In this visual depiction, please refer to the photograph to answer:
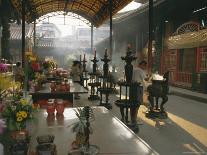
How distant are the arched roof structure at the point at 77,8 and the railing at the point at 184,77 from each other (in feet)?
16.8

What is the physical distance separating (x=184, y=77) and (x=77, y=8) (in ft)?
29.4

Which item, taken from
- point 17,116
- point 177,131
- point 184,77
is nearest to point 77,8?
point 184,77

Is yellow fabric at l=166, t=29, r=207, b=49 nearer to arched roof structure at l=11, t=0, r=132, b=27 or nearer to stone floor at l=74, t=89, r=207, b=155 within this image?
arched roof structure at l=11, t=0, r=132, b=27

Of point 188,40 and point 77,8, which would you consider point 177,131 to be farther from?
point 77,8

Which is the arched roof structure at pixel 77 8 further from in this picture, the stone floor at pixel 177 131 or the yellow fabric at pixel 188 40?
the stone floor at pixel 177 131

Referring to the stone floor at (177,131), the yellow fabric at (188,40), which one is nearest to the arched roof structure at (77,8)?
the yellow fabric at (188,40)

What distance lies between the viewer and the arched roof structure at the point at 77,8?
59.5ft

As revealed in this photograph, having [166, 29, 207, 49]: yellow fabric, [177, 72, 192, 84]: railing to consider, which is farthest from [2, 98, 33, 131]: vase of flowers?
[177, 72, 192, 84]: railing

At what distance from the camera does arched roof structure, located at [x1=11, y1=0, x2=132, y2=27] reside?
18.1 metres

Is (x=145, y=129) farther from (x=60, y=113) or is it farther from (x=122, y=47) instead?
(x=122, y=47)

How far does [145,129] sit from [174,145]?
1633 mm

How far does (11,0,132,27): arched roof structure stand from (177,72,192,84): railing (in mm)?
5108

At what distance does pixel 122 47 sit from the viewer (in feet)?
98.8

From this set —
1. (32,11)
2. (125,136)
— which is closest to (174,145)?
(125,136)
